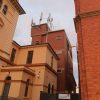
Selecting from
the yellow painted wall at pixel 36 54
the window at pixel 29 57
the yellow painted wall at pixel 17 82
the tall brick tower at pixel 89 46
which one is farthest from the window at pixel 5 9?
the tall brick tower at pixel 89 46

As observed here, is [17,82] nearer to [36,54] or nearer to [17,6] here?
[36,54]

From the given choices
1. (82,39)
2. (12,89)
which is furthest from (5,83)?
(82,39)

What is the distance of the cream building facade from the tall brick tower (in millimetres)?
9289

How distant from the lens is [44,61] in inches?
798

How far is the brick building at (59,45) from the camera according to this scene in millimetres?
27516

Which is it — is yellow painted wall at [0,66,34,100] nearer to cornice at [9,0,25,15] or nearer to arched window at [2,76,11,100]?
arched window at [2,76,11,100]

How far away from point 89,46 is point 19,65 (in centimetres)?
1389

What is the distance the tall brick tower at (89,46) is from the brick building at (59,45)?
1881 cm

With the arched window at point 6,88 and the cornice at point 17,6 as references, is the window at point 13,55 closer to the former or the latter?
the arched window at point 6,88

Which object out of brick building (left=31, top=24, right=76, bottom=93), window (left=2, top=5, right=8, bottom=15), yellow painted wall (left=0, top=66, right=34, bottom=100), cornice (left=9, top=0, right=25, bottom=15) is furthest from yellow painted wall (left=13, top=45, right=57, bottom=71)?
brick building (left=31, top=24, right=76, bottom=93)

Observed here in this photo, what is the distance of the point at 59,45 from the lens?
30188mm

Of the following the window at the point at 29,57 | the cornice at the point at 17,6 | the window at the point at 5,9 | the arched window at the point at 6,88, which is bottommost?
the arched window at the point at 6,88

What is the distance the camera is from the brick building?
27.5 meters

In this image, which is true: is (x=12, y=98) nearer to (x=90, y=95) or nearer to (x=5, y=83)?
(x=5, y=83)
